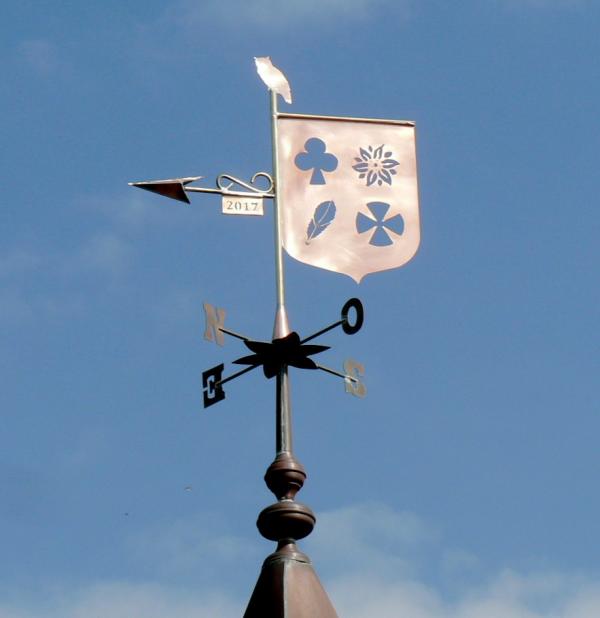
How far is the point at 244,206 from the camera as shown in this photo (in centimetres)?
610

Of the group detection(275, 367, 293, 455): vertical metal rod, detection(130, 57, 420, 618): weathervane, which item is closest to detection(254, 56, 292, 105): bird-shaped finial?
detection(130, 57, 420, 618): weathervane

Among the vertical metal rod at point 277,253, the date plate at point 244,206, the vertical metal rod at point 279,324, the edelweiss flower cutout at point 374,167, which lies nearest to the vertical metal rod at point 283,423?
the vertical metal rod at point 279,324

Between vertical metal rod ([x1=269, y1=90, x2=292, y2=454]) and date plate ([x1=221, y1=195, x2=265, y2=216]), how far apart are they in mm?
75

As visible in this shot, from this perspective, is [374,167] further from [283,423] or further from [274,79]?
[283,423]

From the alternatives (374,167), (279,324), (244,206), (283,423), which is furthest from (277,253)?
(283,423)

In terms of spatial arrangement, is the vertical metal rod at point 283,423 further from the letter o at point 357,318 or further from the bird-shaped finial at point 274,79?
the bird-shaped finial at point 274,79

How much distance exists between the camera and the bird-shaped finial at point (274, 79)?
257 inches

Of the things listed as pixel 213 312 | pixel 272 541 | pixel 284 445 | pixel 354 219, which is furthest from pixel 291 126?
pixel 272 541

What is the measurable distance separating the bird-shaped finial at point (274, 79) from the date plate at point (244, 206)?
0.69 metres

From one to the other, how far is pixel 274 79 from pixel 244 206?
83 centimetres

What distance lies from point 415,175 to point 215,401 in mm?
1620

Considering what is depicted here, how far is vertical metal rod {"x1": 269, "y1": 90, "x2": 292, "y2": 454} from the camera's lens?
5.10 m

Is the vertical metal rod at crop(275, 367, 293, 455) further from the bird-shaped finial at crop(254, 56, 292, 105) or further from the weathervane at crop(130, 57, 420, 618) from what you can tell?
the bird-shaped finial at crop(254, 56, 292, 105)

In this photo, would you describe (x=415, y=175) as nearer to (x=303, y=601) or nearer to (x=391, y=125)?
(x=391, y=125)
